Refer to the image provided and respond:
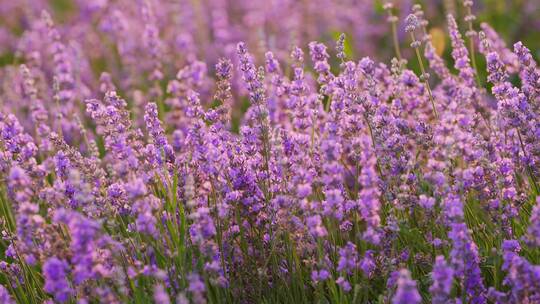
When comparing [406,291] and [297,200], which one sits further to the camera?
[297,200]

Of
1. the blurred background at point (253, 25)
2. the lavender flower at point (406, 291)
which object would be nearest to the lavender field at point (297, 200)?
the lavender flower at point (406, 291)

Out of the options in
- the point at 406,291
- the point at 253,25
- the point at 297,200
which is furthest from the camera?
the point at 253,25

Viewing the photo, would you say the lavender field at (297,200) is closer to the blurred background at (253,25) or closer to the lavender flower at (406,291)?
the lavender flower at (406,291)

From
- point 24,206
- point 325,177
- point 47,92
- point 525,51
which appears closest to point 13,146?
point 24,206

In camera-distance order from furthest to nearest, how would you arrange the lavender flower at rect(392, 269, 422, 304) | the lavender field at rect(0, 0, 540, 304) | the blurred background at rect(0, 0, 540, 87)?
the blurred background at rect(0, 0, 540, 87) < the lavender field at rect(0, 0, 540, 304) < the lavender flower at rect(392, 269, 422, 304)

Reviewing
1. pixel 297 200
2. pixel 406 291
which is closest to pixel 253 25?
pixel 297 200

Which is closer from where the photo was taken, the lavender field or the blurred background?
the lavender field

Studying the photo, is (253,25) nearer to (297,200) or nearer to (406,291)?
(297,200)

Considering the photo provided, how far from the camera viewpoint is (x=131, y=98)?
6145mm

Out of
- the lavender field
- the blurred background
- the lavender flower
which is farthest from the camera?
the blurred background

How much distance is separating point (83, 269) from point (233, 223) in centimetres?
105

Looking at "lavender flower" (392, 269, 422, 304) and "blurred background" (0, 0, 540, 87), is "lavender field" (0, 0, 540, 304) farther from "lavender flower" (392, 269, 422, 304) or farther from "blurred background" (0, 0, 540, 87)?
"blurred background" (0, 0, 540, 87)

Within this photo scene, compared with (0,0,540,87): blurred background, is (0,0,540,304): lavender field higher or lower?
lower

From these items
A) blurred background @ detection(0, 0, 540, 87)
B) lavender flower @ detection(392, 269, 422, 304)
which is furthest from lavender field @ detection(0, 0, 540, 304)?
blurred background @ detection(0, 0, 540, 87)
